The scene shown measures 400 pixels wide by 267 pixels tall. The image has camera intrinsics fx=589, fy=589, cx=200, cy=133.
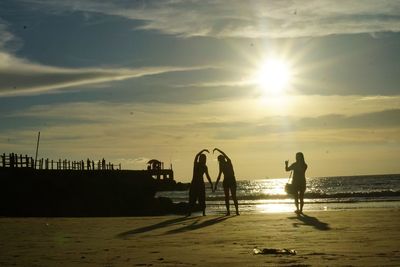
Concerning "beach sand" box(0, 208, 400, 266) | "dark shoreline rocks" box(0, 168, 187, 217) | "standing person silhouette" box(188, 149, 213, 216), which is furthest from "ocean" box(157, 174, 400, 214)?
"beach sand" box(0, 208, 400, 266)

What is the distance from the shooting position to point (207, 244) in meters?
9.53

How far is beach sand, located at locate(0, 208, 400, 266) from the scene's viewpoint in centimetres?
755

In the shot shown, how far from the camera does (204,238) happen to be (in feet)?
34.6

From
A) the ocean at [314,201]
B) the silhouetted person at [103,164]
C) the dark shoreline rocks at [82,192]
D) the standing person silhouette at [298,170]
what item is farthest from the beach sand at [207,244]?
the silhouetted person at [103,164]

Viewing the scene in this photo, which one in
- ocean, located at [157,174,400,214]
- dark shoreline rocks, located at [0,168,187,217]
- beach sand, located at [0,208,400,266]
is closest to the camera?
beach sand, located at [0,208,400,266]

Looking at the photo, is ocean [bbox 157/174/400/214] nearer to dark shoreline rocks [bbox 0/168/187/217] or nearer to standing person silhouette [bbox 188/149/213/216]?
dark shoreline rocks [bbox 0/168/187/217]

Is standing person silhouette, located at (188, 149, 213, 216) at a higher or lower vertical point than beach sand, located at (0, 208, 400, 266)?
higher

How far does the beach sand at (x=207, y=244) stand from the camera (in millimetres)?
7550

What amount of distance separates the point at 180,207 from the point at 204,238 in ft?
109

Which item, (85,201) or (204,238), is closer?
(204,238)

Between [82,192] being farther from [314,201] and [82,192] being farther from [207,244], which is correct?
[207,244]

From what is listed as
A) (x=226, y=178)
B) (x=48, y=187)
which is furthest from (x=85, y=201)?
(x=226, y=178)

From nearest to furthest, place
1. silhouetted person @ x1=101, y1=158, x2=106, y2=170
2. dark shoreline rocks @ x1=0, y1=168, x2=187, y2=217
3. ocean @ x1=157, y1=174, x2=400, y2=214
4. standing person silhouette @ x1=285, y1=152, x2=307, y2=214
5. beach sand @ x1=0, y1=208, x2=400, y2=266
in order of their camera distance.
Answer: beach sand @ x1=0, y1=208, x2=400, y2=266
standing person silhouette @ x1=285, y1=152, x2=307, y2=214
ocean @ x1=157, y1=174, x2=400, y2=214
dark shoreline rocks @ x1=0, y1=168, x2=187, y2=217
silhouetted person @ x1=101, y1=158, x2=106, y2=170

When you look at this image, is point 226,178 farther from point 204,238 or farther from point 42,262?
point 42,262
